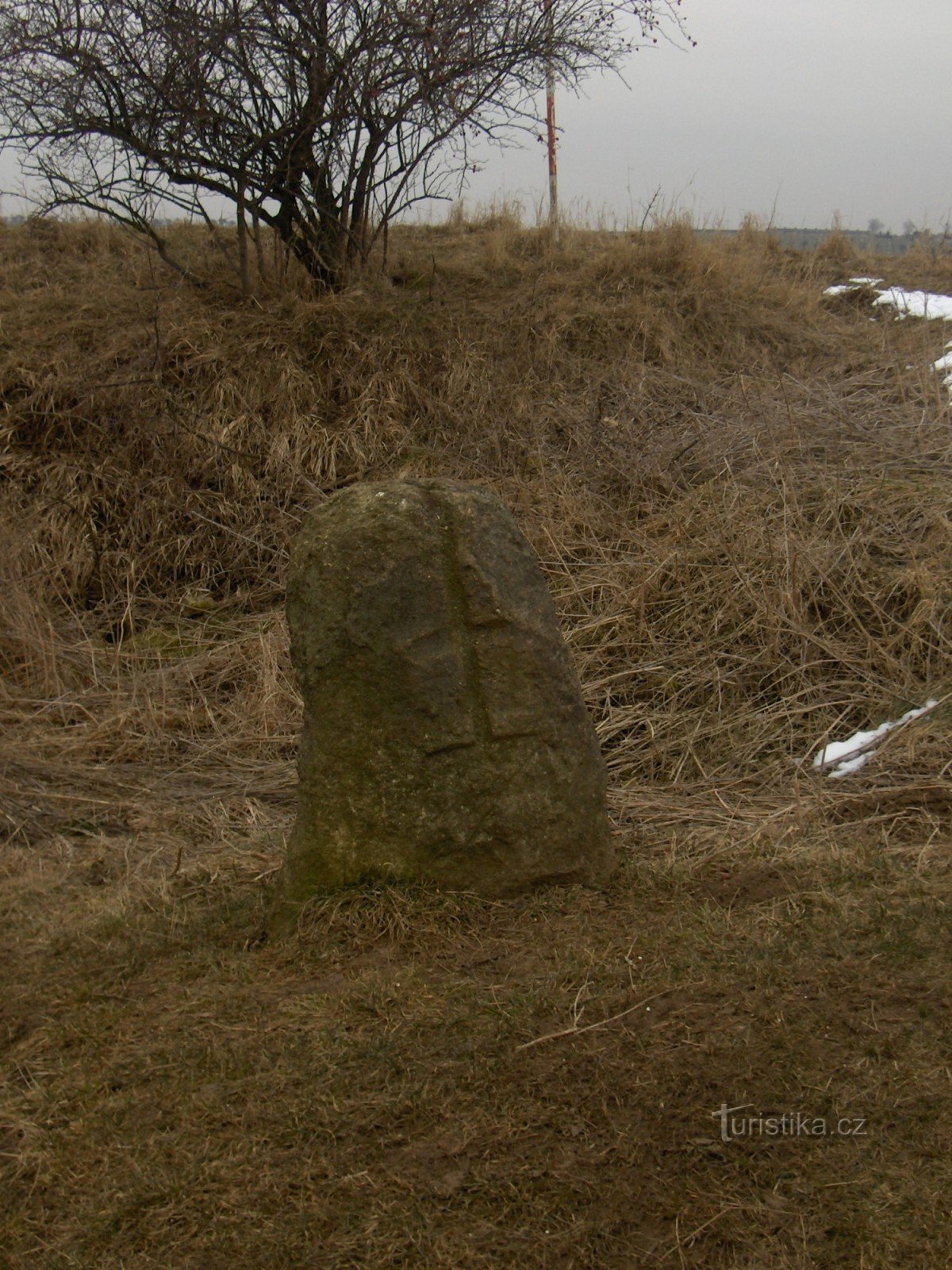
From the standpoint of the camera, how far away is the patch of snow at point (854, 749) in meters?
4.21

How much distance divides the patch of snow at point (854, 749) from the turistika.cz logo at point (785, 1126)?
6.66 feet

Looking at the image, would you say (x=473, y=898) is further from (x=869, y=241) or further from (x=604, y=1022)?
(x=869, y=241)

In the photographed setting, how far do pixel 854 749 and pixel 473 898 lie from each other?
193 cm

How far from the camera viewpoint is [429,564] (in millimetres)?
3127

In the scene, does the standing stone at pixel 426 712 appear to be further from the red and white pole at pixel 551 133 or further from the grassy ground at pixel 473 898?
the red and white pole at pixel 551 133

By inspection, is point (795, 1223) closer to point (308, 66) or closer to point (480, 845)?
point (480, 845)

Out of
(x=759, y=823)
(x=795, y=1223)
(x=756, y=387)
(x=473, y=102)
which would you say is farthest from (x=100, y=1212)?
(x=473, y=102)

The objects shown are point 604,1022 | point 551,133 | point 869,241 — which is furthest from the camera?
point 869,241

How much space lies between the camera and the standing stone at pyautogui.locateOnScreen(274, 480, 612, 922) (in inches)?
121

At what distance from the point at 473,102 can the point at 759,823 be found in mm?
6070

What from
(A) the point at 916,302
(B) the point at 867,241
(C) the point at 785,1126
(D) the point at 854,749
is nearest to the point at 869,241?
(B) the point at 867,241

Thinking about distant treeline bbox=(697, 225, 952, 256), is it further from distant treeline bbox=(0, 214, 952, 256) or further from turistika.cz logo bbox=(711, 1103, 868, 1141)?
turistika.cz logo bbox=(711, 1103, 868, 1141)

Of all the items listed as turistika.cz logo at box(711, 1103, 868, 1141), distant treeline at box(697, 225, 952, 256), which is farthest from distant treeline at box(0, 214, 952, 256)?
turistika.cz logo at box(711, 1103, 868, 1141)

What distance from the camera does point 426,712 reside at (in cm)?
307
